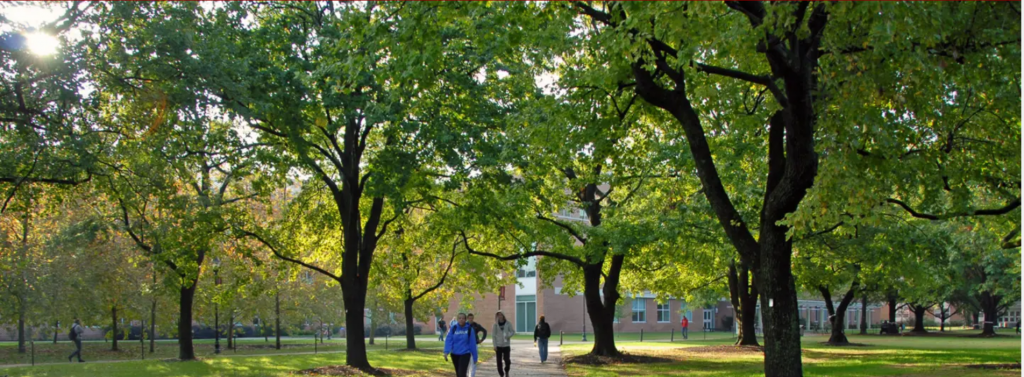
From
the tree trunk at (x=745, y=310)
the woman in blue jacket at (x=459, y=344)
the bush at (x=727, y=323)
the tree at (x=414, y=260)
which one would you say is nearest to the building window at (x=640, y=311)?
the bush at (x=727, y=323)

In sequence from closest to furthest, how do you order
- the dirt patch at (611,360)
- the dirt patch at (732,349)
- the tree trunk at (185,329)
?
the dirt patch at (611,360) < the tree trunk at (185,329) < the dirt patch at (732,349)

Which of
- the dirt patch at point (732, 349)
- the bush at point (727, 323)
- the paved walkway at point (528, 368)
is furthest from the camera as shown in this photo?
the bush at point (727, 323)

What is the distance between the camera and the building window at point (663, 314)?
68062mm

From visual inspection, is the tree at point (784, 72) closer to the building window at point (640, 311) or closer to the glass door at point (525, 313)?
the glass door at point (525, 313)

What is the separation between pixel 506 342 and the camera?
57.7 feet

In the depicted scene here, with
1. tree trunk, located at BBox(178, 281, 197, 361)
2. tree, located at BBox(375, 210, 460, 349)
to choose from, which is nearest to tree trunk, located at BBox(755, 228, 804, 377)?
tree, located at BBox(375, 210, 460, 349)

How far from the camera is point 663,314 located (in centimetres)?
6850

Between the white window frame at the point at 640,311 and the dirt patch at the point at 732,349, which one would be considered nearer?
the dirt patch at the point at 732,349

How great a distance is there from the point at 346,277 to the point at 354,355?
6.24 feet

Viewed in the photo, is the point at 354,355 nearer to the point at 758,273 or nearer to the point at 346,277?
the point at 346,277

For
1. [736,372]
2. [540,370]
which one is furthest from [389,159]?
[736,372]

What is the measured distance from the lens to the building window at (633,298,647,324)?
65625 mm

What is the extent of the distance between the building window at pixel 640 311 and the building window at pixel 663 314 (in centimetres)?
205

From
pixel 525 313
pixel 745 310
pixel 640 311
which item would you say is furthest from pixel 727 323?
pixel 745 310
